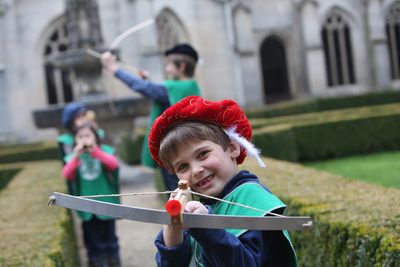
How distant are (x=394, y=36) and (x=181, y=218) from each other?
23911mm

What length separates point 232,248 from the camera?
1759 millimetres

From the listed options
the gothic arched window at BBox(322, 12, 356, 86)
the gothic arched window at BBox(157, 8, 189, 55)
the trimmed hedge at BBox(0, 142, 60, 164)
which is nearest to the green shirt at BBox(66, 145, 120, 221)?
the trimmed hedge at BBox(0, 142, 60, 164)

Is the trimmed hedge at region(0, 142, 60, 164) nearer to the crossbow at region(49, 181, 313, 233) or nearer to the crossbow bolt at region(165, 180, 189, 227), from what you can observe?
the crossbow at region(49, 181, 313, 233)

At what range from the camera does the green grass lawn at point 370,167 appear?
788 centimetres

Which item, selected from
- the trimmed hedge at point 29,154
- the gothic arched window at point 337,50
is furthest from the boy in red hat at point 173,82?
the gothic arched window at point 337,50

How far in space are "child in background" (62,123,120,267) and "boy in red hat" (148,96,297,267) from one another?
2848 millimetres

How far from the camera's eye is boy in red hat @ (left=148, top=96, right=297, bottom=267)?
6.14ft

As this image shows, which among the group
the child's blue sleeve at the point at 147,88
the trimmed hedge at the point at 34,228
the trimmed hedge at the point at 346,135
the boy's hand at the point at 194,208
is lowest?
the trimmed hedge at the point at 346,135

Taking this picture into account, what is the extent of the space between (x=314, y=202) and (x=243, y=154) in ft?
5.89

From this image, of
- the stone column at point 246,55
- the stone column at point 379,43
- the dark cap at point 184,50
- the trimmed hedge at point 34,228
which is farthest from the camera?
the stone column at point 379,43

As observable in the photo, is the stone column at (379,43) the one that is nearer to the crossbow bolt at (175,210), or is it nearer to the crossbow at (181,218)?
the crossbow at (181,218)

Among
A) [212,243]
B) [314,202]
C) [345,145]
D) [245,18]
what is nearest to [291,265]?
[212,243]

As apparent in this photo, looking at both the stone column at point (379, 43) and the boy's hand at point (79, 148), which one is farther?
the stone column at point (379, 43)

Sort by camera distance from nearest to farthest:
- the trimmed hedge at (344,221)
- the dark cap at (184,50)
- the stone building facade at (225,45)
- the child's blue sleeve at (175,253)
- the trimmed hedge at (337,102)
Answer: the child's blue sleeve at (175,253) < the trimmed hedge at (344,221) < the dark cap at (184,50) < the trimmed hedge at (337,102) < the stone building facade at (225,45)
